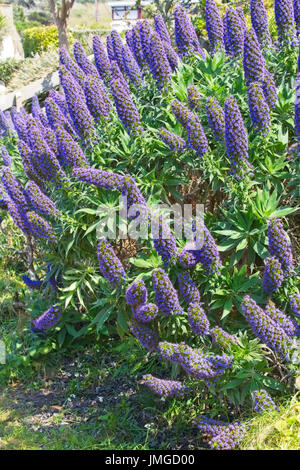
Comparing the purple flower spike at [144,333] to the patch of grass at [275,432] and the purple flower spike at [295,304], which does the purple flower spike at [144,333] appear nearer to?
the patch of grass at [275,432]

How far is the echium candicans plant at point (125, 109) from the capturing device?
12.6 feet

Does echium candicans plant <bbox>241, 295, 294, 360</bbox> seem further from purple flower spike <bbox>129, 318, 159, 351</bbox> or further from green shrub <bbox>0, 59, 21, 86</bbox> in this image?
green shrub <bbox>0, 59, 21, 86</bbox>

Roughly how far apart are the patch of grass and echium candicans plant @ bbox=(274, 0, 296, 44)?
2553 mm

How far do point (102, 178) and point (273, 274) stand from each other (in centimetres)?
119

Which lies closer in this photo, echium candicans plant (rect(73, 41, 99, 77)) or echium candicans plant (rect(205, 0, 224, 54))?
echium candicans plant (rect(205, 0, 224, 54))

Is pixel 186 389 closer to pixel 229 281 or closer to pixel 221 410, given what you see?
pixel 221 410

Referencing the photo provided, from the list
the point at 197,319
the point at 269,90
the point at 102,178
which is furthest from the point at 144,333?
the point at 269,90

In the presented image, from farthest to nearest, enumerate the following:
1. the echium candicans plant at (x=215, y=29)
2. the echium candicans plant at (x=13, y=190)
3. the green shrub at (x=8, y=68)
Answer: the green shrub at (x=8, y=68), the echium candicans plant at (x=215, y=29), the echium candicans plant at (x=13, y=190)

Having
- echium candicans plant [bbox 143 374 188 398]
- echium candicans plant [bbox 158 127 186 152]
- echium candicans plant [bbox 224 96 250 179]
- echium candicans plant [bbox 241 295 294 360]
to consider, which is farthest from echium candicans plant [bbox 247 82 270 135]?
echium candicans plant [bbox 143 374 188 398]

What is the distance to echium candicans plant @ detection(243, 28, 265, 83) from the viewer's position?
364cm

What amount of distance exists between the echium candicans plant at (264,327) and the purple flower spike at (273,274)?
0.23m

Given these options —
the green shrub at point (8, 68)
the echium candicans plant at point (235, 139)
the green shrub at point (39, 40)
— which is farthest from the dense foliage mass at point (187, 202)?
the green shrub at point (39, 40)

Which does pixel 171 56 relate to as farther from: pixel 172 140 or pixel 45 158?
pixel 45 158

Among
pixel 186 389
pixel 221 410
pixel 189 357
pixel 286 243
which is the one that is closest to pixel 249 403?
pixel 221 410
